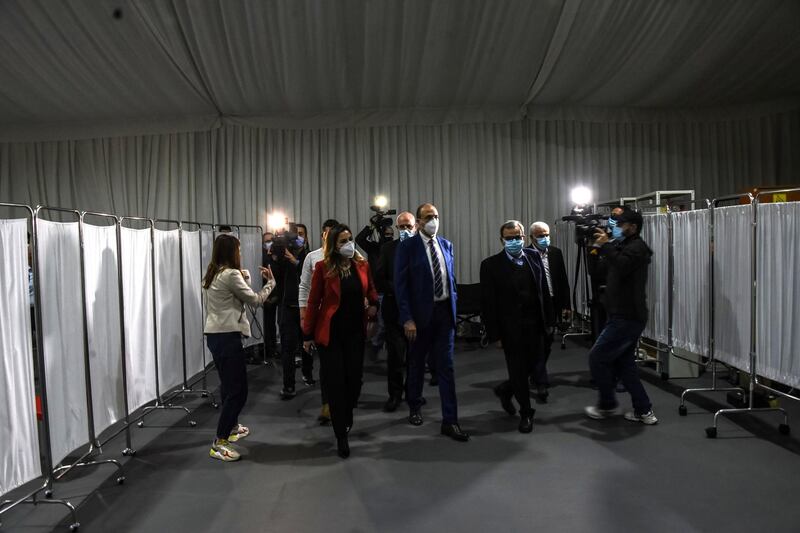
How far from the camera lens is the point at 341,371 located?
3.43m

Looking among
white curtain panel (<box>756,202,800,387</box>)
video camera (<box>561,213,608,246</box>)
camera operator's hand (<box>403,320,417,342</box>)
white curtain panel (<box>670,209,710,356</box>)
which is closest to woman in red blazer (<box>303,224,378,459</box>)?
camera operator's hand (<box>403,320,417,342</box>)

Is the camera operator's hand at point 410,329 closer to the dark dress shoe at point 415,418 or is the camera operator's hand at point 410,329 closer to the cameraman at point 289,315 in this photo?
the dark dress shoe at point 415,418

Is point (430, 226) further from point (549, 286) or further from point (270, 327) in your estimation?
point (270, 327)

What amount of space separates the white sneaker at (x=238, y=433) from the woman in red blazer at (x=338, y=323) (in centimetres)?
82

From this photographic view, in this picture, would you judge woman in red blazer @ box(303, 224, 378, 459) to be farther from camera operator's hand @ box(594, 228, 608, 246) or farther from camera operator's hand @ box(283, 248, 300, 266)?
camera operator's hand @ box(594, 228, 608, 246)

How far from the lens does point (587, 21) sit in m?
5.35

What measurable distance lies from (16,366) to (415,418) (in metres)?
2.53

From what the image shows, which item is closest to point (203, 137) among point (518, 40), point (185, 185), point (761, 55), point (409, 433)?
point (185, 185)

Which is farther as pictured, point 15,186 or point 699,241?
point 15,186

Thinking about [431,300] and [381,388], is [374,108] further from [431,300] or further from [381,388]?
[431,300]

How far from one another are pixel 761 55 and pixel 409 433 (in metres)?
5.92

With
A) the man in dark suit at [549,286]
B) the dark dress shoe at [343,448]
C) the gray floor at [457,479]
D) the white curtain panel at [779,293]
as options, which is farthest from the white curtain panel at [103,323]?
the white curtain panel at [779,293]

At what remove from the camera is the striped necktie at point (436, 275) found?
375 cm

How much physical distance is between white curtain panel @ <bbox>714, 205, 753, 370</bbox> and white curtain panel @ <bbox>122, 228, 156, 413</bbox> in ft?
13.7
